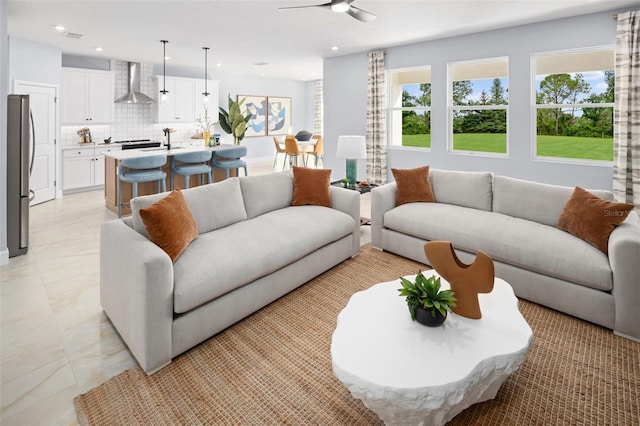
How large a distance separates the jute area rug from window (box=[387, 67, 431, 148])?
4.82 meters

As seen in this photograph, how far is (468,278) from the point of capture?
200cm

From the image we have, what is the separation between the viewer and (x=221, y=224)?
10.6 feet

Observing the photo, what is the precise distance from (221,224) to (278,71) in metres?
8.02

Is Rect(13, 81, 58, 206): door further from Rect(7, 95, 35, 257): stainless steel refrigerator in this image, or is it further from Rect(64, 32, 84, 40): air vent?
Rect(7, 95, 35, 257): stainless steel refrigerator

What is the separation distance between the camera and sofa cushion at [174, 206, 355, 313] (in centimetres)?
233

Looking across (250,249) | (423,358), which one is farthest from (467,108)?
(423,358)

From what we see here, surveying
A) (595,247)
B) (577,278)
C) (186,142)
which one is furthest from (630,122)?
(186,142)

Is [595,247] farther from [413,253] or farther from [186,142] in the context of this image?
[186,142]

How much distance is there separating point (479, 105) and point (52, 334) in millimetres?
6167

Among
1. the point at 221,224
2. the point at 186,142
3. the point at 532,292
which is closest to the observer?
the point at 532,292

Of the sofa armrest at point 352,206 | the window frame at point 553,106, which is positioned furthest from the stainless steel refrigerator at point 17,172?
the window frame at point 553,106

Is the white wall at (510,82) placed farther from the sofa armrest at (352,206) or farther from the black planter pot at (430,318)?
the black planter pot at (430,318)

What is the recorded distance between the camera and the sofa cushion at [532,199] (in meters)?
3.31

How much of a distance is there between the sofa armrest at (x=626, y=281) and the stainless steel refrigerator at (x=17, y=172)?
5205mm
